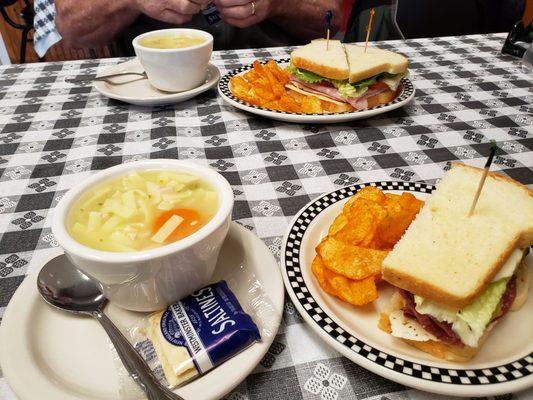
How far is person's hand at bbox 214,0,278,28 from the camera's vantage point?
2.18 meters

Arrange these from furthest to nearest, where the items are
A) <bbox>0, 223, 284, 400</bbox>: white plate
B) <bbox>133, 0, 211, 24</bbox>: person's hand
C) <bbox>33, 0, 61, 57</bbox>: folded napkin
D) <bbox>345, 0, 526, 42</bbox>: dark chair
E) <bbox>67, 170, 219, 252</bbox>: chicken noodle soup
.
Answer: <bbox>345, 0, 526, 42</bbox>: dark chair, <bbox>33, 0, 61, 57</bbox>: folded napkin, <bbox>133, 0, 211, 24</bbox>: person's hand, <bbox>67, 170, 219, 252</bbox>: chicken noodle soup, <bbox>0, 223, 284, 400</bbox>: white plate

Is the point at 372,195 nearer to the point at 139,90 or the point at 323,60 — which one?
the point at 323,60

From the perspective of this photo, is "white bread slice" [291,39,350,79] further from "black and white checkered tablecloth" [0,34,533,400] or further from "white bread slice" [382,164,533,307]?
"white bread slice" [382,164,533,307]

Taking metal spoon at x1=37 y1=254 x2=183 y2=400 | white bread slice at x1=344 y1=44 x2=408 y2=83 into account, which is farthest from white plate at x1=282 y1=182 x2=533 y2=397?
white bread slice at x1=344 y1=44 x2=408 y2=83

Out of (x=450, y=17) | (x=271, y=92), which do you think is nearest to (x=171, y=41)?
(x=271, y=92)

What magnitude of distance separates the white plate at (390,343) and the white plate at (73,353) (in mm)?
65

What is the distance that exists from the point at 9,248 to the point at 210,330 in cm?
61

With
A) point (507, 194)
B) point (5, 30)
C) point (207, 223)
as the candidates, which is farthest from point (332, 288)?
point (5, 30)

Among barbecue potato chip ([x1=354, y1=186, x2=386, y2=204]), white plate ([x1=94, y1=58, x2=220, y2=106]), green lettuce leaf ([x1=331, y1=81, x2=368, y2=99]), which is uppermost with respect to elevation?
barbecue potato chip ([x1=354, y1=186, x2=386, y2=204])

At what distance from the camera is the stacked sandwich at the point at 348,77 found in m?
1.61

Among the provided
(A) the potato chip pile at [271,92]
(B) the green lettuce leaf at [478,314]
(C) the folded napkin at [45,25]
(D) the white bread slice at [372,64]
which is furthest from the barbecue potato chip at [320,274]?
(C) the folded napkin at [45,25]

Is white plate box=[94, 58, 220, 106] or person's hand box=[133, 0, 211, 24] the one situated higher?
person's hand box=[133, 0, 211, 24]

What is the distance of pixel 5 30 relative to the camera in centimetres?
533

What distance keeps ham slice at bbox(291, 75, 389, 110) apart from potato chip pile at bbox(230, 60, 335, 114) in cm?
4
